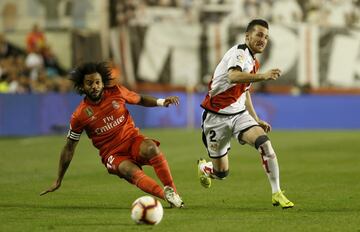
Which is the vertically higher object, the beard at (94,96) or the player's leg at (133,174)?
the beard at (94,96)

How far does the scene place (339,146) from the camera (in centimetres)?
2134

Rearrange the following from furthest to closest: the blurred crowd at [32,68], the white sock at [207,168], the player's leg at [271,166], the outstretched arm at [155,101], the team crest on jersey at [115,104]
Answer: the blurred crowd at [32,68], the white sock at [207,168], the team crest on jersey at [115,104], the outstretched arm at [155,101], the player's leg at [271,166]

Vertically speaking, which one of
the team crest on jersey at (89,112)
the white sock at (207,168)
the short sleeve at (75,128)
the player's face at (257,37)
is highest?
the player's face at (257,37)

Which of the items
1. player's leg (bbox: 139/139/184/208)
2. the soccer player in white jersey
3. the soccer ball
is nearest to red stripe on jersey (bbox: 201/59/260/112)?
the soccer player in white jersey

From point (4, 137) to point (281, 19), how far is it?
11.7 m

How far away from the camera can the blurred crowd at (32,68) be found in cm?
2858

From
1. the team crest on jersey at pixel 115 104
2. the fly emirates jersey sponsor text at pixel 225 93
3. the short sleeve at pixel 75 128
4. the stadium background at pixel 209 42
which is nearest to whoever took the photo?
the short sleeve at pixel 75 128

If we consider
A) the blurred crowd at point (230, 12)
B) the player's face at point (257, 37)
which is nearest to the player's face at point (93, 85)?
the player's face at point (257, 37)

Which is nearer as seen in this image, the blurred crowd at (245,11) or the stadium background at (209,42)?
the stadium background at (209,42)

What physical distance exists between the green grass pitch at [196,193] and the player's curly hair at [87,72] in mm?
1513

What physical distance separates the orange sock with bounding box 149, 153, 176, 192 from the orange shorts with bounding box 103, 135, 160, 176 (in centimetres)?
22

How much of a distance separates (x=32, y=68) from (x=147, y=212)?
72.2 ft

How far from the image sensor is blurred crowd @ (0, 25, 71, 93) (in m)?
28.6

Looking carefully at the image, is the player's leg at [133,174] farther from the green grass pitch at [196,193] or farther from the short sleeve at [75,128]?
the short sleeve at [75,128]
